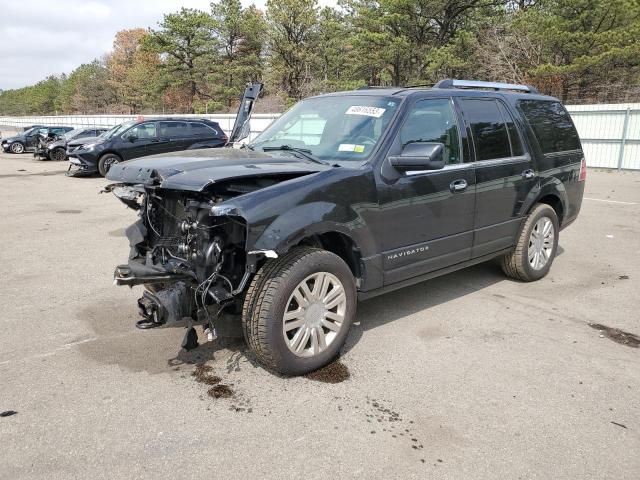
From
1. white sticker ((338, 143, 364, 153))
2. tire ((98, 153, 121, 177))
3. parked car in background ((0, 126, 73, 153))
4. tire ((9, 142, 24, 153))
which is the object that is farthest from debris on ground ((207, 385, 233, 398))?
tire ((9, 142, 24, 153))

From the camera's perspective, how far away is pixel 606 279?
19.3 feet

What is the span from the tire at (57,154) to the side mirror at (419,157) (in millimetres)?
22095

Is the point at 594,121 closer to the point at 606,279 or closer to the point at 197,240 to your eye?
the point at 606,279

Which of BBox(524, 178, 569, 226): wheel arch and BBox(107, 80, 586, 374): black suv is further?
BBox(524, 178, 569, 226): wheel arch

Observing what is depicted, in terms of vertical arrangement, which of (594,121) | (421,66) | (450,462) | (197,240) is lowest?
(450,462)

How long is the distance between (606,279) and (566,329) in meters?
1.84

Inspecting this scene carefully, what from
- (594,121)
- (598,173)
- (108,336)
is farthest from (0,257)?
(594,121)

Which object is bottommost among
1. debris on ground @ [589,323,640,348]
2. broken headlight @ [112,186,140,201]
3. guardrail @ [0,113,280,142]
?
debris on ground @ [589,323,640,348]

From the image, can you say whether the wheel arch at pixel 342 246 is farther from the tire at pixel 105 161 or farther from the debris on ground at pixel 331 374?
the tire at pixel 105 161

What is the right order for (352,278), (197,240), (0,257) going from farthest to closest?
(0,257), (352,278), (197,240)

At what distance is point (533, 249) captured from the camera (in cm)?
559

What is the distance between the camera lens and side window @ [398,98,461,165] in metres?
4.19

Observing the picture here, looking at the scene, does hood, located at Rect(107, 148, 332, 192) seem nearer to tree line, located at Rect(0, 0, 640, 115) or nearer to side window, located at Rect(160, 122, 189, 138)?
side window, located at Rect(160, 122, 189, 138)

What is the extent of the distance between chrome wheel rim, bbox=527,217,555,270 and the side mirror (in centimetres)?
216
